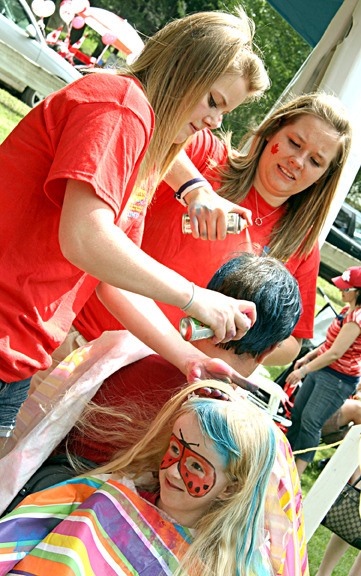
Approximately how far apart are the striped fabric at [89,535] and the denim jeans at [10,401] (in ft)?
0.54

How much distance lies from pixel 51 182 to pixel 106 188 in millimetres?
113

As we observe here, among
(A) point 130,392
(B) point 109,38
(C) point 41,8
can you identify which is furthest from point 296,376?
(C) point 41,8

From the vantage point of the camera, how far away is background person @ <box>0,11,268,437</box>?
1.41m

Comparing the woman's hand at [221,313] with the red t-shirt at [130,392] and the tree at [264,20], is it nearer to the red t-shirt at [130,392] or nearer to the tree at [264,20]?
the red t-shirt at [130,392]

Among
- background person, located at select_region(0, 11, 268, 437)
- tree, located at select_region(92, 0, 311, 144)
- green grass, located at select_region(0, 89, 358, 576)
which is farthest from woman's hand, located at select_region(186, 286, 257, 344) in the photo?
tree, located at select_region(92, 0, 311, 144)

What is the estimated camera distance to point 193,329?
1.58 meters

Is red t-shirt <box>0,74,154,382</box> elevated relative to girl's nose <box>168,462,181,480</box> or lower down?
elevated

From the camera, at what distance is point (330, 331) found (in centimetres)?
495

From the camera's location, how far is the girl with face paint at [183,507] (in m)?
1.55

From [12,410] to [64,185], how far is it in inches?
20.2

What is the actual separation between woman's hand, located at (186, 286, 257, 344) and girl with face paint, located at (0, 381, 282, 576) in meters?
0.12

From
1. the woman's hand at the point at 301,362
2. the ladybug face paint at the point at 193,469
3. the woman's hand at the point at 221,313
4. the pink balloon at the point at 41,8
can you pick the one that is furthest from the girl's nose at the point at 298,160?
the pink balloon at the point at 41,8

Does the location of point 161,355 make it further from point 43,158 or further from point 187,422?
point 43,158

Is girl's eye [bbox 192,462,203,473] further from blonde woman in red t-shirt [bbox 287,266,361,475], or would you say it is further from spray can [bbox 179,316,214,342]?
blonde woman in red t-shirt [bbox 287,266,361,475]
